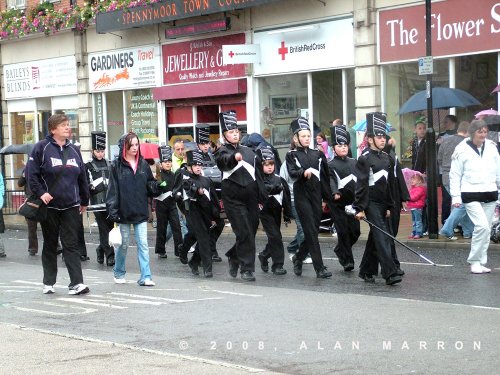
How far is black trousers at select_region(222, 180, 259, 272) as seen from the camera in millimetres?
13820

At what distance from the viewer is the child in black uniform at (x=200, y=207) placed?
579 inches

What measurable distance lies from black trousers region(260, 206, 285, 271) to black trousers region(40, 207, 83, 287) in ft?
9.44

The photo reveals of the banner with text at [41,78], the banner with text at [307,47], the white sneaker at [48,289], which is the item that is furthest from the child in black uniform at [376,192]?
the banner with text at [41,78]

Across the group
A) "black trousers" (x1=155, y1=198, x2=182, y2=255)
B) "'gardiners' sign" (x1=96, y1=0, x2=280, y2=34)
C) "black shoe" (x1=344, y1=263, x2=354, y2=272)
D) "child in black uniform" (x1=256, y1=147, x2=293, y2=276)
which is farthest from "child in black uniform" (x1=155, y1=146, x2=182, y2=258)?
"'gardiners' sign" (x1=96, y1=0, x2=280, y2=34)

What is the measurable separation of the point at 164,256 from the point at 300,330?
28.0ft

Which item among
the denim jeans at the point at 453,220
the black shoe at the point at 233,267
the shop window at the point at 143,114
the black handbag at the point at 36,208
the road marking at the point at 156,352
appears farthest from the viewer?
the shop window at the point at 143,114

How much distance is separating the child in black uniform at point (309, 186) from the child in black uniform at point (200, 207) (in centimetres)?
123

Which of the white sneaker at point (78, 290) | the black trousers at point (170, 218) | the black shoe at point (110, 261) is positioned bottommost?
the black shoe at point (110, 261)

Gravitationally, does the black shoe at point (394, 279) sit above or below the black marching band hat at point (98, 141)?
below

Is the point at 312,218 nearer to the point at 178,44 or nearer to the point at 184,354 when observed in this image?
the point at 184,354

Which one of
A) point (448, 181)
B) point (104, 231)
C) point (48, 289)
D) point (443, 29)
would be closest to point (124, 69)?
point (443, 29)

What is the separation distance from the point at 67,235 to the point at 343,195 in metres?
4.01

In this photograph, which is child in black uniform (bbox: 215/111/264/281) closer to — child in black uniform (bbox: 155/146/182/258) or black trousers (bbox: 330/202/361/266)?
black trousers (bbox: 330/202/361/266)

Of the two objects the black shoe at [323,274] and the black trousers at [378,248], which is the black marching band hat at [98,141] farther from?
the black trousers at [378,248]
